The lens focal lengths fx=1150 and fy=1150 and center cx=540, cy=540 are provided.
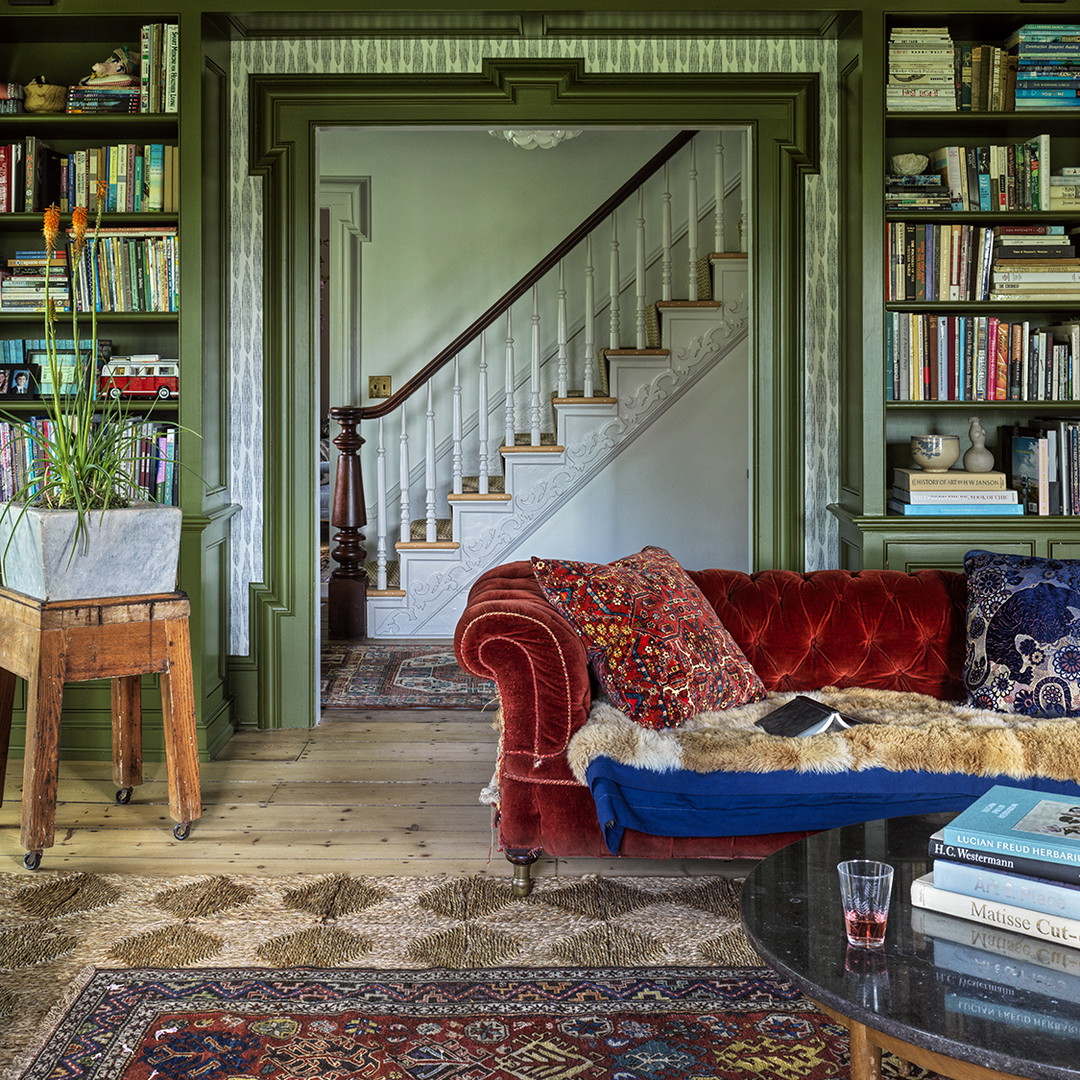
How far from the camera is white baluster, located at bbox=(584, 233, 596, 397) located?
19.6 ft

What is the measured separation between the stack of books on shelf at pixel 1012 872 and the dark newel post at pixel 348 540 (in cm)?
443

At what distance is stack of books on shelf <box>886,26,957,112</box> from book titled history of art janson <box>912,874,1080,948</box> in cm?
298

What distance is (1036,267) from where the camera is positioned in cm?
385

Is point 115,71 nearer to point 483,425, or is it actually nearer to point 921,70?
point 483,425

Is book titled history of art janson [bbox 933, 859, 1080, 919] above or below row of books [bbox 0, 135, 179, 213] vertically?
below

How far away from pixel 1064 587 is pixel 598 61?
248cm

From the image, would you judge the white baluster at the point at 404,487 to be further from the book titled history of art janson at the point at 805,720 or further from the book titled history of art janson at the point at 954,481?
the book titled history of art janson at the point at 805,720

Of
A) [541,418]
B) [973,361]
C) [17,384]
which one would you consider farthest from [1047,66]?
[17,384]

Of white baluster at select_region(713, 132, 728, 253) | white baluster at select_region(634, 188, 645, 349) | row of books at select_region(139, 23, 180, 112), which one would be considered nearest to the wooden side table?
row of books at select_region(139, 23, 180, 112)

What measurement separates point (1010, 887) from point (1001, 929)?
0.06m

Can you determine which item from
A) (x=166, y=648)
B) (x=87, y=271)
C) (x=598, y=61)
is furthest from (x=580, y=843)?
(x=598, y=61)

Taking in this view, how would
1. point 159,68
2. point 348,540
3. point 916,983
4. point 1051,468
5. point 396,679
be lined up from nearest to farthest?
point 916,983 → point 159,68 → point 1051,468 → point 396,679 → point 348,540

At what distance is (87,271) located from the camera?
12.7ft

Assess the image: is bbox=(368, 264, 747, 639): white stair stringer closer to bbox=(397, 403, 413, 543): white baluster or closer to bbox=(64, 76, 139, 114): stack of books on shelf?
bbox=(397, 403, 413, 543): white baluster
